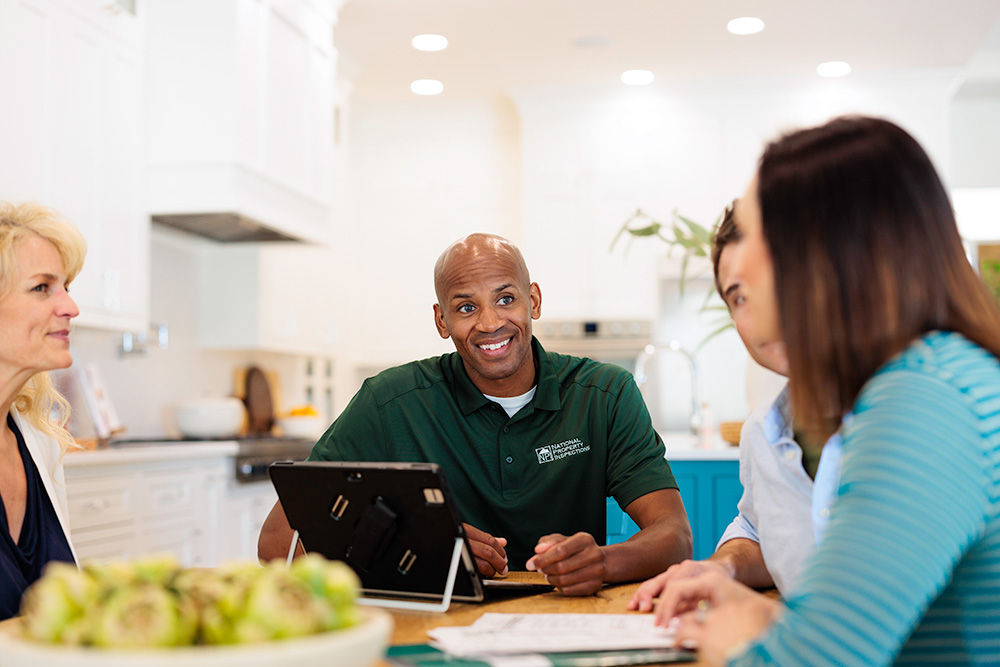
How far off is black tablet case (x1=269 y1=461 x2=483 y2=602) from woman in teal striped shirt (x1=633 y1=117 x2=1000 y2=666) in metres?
0.38

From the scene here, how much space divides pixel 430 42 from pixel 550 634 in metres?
4.77

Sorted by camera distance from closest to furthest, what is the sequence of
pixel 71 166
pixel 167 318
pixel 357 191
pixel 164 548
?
pixel 71 166 → pixel 164 548 → pixel 167 318 → pixel 357 191

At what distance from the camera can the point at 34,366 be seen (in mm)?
1694

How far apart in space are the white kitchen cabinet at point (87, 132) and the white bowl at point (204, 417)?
0.72m

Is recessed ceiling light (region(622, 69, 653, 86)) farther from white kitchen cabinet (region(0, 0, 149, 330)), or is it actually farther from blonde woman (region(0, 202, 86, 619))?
blonde woman (region(0, 202, 86, 619))

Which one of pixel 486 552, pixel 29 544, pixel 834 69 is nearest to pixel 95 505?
pixel 29 544

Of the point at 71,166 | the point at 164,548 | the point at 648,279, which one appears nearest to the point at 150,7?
the point at 71,166

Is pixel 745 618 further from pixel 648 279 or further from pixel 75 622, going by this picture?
pixel 648 279

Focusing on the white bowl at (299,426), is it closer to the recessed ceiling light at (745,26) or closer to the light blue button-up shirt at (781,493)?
the recessed ceiling light at (745,26)

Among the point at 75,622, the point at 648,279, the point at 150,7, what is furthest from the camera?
the point at 648,279

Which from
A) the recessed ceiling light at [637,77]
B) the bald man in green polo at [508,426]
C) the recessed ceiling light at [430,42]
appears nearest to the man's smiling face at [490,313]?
the bald man in green polo at [508,426]

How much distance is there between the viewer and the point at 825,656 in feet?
2.44

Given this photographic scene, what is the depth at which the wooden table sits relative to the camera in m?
1.11

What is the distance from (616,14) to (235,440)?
9.33 feet
